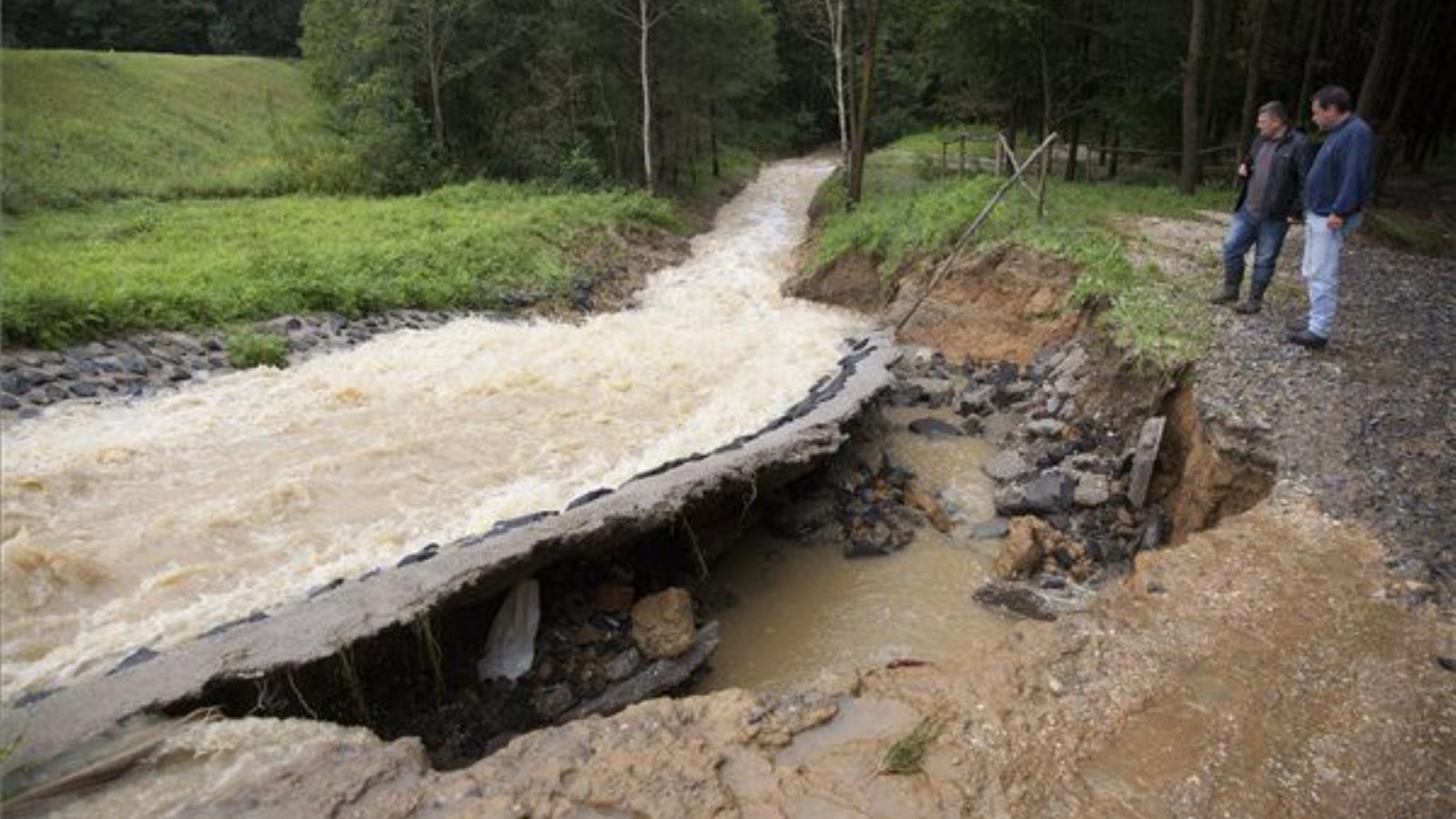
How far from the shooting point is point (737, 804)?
4203 mm

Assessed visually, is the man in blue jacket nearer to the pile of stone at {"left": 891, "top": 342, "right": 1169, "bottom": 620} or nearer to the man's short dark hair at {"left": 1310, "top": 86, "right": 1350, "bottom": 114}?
the man's short dark hair at {"left": 1310, "top": 86, "right": 1350, "bottom": 114}

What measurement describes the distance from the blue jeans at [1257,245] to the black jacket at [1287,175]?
164 mm

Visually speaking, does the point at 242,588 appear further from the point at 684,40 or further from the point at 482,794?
the point at 684,40

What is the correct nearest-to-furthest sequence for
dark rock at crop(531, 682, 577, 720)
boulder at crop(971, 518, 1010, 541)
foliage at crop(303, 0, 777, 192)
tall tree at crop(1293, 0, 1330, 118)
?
dark rock at crop(531, 682, 577, 720), boulder at crop(971, 518, 1010, 541), tall tree at crop(1293, 0, 1330, 118), foliage at crop(303, 0, 777, 192)

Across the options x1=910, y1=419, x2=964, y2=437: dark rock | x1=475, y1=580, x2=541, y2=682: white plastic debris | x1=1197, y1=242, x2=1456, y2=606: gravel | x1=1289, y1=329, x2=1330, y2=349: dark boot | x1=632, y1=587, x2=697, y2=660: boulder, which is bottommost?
x1=910, y1=419, x2=964, y2=437: dark rock

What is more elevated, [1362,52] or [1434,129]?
[1362,52]

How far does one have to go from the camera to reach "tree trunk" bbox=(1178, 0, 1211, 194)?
59.6ft

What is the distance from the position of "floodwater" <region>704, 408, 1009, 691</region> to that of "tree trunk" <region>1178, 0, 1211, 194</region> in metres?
13.9

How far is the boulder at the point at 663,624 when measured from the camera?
642 cm

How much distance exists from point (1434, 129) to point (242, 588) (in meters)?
40.6

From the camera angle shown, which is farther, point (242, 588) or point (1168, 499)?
point (1168, 499)

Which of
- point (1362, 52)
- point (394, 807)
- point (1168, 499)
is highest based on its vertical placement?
point (1362, 52)

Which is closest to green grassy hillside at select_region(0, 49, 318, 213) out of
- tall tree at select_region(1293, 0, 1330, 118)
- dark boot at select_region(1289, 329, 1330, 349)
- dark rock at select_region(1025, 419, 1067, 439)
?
dark rock at select_region(1025, 419, 1067, 439)

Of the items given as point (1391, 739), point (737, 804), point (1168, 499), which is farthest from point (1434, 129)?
point (737, 804)
